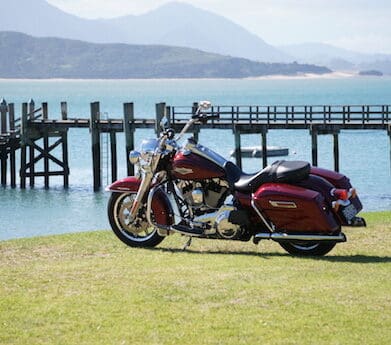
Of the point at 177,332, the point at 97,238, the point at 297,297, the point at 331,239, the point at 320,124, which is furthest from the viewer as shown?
Answer: the point at 320,124

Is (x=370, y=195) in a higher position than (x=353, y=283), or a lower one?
lower

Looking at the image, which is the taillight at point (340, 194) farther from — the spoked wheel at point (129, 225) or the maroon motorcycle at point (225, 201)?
the spoked wheel at point (129, 225)

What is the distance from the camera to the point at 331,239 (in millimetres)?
12891

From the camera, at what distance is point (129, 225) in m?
14.4

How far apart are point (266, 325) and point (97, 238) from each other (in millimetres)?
6524

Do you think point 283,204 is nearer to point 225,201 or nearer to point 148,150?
point 225,201

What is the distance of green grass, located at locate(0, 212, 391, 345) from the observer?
9.20 m

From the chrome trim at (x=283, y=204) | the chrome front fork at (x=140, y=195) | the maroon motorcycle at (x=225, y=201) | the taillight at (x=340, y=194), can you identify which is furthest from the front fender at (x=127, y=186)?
the taillight at (x=340, y=194)

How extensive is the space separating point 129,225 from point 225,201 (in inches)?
52.5

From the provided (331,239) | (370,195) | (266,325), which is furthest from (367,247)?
(370,195)

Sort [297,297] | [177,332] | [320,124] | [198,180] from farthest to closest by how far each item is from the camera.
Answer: [320,124] → [198,180] → [297,297] → [177,332]

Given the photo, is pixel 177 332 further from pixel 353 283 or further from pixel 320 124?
pixel 320 124

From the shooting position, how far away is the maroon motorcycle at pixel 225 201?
13.0m

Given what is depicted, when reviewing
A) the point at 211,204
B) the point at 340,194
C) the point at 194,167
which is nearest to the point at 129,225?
the point at 211,204
